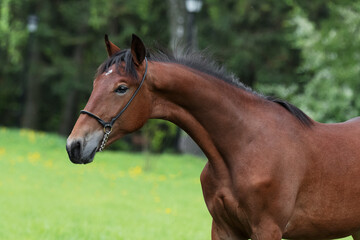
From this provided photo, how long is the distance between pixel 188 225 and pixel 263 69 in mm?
16761

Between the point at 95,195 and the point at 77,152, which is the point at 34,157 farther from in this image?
the point at 77,152

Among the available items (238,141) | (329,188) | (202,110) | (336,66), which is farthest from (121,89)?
(336,66)

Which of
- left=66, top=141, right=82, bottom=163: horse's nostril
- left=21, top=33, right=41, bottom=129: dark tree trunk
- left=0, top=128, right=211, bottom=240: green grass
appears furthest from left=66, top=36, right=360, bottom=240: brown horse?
left=21, top=33, right=41, bottom=129: dark tree trunk

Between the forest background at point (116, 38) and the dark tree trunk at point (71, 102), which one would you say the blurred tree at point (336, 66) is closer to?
the forest background at point (116, 38)

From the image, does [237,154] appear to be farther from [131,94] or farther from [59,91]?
[59,91]

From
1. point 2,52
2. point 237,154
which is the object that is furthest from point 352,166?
point 2,52

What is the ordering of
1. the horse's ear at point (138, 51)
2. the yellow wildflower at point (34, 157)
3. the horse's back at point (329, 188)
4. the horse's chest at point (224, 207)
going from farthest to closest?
the yellow wildflower at point (34, 157)
the horse's back at point (329, 188)
the horse's chest at point (224, 207)
the horse's ear at point (138, 51)

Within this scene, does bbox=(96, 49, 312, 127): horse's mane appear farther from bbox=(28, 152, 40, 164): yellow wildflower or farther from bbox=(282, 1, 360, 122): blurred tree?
bbox=(28, 152, 40, 164): yellow wildflower

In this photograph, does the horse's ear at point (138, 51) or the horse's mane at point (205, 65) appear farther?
the horse's mane at point (205, 65)

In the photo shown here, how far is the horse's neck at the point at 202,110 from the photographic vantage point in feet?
11.1

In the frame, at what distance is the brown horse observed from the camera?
320cm

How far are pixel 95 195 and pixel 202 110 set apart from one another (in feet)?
25.3

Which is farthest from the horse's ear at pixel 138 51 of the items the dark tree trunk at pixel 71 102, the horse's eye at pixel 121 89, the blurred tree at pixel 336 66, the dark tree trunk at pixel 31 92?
the dark tree trunk at pixel 31 92

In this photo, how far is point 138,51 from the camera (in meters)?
3.20
